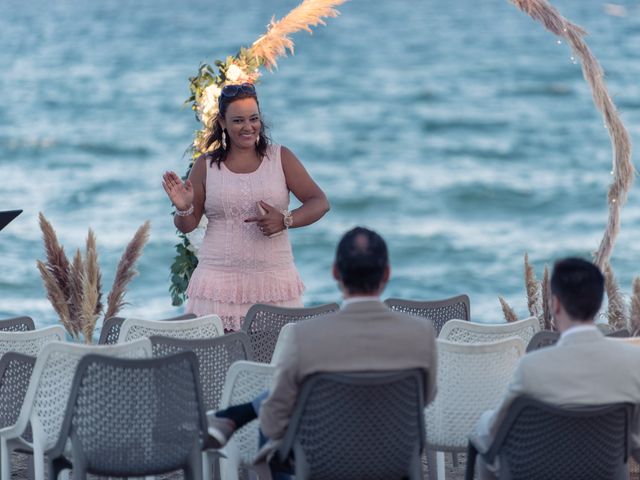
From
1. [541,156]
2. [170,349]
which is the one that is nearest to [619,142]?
[170,349]

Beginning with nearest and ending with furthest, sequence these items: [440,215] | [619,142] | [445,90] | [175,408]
Answer: [175,408] < [619,142] < [440,215] < [445,90]

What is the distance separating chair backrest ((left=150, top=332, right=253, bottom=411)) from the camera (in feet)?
14.9

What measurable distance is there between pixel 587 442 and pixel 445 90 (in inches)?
1114

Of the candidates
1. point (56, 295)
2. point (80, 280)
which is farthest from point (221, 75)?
point (56, 295)

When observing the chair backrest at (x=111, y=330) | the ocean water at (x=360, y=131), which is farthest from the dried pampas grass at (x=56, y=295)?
the ocean water at (x=360, y=131)

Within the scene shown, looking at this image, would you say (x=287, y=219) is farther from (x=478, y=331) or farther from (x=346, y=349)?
(x=346, y=349)

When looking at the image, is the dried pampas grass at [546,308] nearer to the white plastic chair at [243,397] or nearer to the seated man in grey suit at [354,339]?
the white plastic chair at [243,397]

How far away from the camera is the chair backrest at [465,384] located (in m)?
4.34

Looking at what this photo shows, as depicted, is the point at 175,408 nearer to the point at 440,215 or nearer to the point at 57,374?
the point at 57,374

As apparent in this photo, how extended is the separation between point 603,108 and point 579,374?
11.2 ft

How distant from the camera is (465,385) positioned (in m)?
4.40

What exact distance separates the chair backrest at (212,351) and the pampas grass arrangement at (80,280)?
Answer: 2.56 m

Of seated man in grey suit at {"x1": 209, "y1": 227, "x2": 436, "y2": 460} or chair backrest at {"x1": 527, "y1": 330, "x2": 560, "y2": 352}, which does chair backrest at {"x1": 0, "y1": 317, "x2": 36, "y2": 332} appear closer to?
seated man in grey suit at {"x1": 209, "y1": 227, "x2": 436, "y2": 460}

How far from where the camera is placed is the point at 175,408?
399 centimetres
